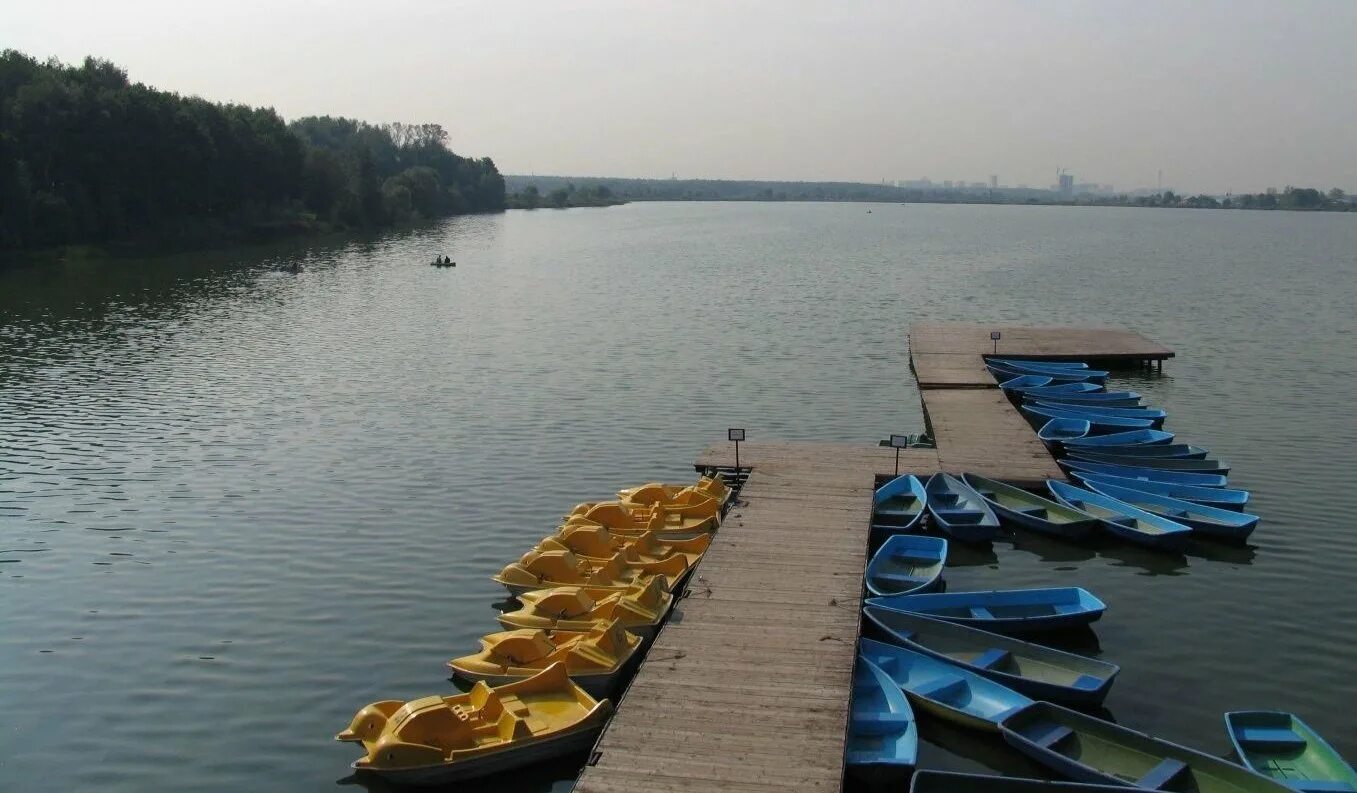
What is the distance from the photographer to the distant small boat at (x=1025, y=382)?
38781 millimetres

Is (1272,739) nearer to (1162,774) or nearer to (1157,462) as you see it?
(1162,774)

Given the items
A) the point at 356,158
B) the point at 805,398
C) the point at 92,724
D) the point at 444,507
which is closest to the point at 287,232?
the point at 356,158

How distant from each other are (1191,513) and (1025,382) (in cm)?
1444

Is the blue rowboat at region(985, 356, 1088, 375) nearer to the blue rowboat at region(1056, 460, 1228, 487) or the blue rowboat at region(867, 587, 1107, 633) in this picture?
the blue rowboat at region(1056, 460, 1228, 487)

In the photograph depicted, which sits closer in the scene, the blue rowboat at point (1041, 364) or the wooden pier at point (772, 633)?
the wooden pier at point (772, 633)

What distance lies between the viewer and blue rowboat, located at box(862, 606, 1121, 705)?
17047 millimetres

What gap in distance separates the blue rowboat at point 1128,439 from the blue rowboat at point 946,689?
14778mm

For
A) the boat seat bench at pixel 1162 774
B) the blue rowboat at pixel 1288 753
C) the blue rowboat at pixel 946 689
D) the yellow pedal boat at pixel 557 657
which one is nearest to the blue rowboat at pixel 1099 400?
the blue rowboat at pixel 946 689

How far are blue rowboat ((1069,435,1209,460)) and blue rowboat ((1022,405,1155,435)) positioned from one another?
259 cm

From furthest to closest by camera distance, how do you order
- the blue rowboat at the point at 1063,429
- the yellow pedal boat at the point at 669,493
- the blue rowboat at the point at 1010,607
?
the blue rowboat at the point at 1063,429
the yellow pedal boat at the point at 669,493
the blue rowboat at the point at 1010,607

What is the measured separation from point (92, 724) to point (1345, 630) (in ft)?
67.4

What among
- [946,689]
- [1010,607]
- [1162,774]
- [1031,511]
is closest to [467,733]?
[946,689]

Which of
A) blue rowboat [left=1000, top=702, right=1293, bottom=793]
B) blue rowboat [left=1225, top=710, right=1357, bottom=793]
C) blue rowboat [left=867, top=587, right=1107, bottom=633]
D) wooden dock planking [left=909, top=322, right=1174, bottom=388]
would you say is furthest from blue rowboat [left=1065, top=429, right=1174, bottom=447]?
blue rowboat [left=1000, top=702, right=1293, bottom=793]

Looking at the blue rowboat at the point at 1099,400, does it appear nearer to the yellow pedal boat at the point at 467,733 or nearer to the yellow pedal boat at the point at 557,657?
the yellow pedal boat at the point at 557,657
